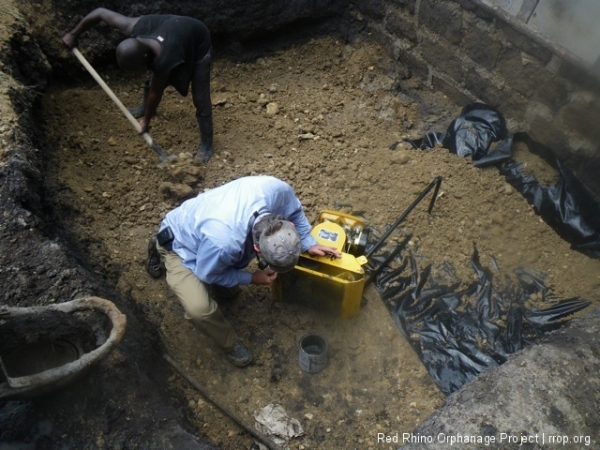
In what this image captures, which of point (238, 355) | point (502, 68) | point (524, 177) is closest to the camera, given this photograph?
point (238, 355)

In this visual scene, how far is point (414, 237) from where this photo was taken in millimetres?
4098

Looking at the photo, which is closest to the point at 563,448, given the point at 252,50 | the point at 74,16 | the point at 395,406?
the point at 395,406

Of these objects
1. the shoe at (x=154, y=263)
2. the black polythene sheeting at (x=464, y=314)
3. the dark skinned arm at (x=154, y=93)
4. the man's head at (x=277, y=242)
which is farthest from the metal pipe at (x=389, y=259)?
the dark skinned arm at (x=154, y=93)

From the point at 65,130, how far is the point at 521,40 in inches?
176

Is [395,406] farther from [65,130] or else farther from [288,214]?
[65,130]

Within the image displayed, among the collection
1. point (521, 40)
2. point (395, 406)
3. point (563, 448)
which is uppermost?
point (521, 40)

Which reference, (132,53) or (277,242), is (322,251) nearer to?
(277,242)

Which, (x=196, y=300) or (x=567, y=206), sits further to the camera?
(x=567, y=206)

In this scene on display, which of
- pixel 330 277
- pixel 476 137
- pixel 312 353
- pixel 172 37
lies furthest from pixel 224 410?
pixel 476 137

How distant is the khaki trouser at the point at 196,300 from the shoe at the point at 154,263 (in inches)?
15.6

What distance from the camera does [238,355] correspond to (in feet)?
11.2

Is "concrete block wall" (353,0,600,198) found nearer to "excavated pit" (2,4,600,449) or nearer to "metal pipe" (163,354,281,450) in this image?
"excavated pit" (2,4,600,449)

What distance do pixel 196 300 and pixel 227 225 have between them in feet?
2.11

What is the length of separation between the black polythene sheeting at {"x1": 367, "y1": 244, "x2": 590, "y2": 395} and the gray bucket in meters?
0.66
